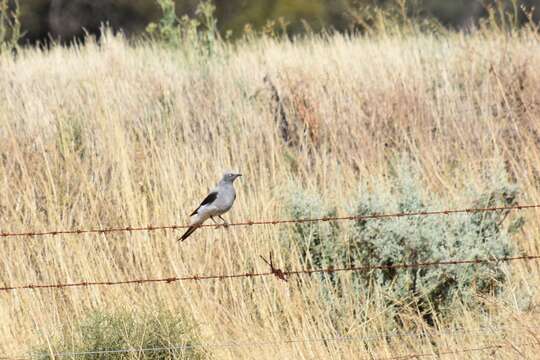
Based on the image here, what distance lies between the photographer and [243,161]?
7617 mm

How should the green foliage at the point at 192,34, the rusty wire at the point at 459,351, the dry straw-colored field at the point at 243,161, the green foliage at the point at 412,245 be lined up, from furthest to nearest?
the green foliage at the point at 192,34 < the green foliage at the point at 412,245 < the dry straw-colored field at the point at 243,161 < the rusty wire at the point at 459,351

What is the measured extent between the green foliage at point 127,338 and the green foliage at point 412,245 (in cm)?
121

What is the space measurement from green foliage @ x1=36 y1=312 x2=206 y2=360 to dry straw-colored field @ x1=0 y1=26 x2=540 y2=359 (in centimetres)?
6

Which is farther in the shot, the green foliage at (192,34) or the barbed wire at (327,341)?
the green foliage at (192,34)

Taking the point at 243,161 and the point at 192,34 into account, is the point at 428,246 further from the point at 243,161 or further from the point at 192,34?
the point at 192,34

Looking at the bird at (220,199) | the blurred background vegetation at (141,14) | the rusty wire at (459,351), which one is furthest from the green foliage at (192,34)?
the blurred background vegetation at (141,14)

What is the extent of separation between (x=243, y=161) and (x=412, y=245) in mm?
1729

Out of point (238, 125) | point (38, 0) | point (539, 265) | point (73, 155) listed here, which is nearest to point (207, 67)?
point (238, 125)

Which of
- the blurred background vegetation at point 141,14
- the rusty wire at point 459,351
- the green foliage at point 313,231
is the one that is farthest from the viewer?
the blurred background vegetation at point 141,14

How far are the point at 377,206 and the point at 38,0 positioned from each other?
1957cm

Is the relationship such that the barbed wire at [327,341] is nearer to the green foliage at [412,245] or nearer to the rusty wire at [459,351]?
the rusty wire at [459,351]

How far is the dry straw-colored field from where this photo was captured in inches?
229

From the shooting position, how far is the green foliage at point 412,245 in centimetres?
630

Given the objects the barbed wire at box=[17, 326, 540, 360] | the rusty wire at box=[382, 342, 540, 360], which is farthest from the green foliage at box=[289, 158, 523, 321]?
the rusty wire at box=[382, 342, 540, 360]
